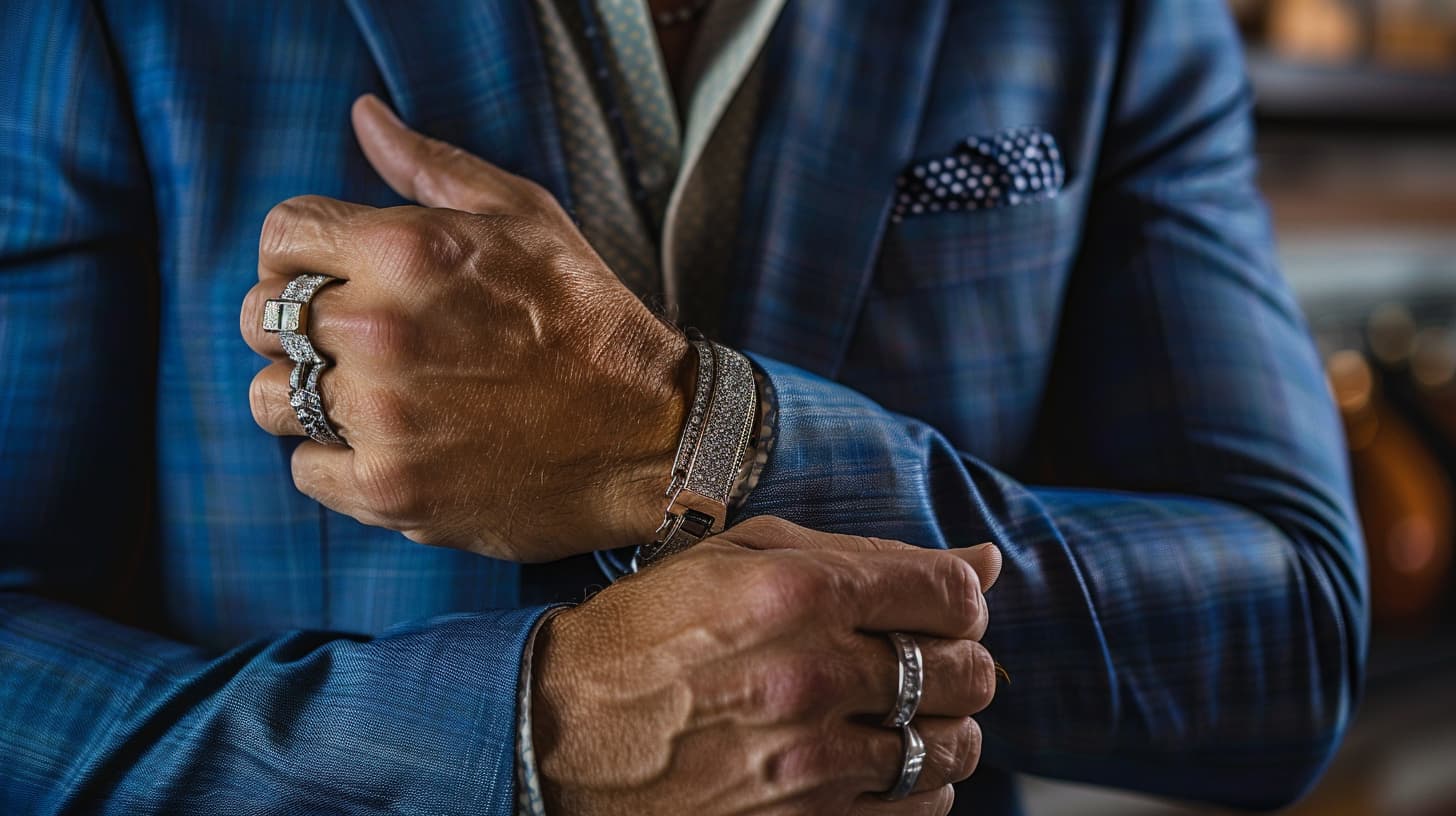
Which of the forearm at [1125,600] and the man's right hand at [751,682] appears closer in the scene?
the man's right hand at [751,682]

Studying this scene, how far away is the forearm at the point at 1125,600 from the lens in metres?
0.55

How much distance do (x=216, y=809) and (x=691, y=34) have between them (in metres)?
0.53

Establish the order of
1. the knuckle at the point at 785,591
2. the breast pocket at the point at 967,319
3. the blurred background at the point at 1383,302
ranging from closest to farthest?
1. the knuckle at the point at 785,591
2. the breast pocket at the point at 967,319
3. the blurred background at the point at 1383,302

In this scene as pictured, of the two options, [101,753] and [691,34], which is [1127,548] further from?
[101,753]

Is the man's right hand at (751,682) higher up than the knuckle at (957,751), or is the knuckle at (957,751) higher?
the man's right hand at (751,682)

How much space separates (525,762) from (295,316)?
0.73 feet

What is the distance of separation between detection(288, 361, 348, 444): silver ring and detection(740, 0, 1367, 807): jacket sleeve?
20 centimetres

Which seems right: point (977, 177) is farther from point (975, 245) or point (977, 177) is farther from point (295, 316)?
point (295, 316)

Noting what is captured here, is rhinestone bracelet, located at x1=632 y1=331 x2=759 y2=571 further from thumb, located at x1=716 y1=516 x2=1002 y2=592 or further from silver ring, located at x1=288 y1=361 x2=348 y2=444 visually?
silver ring, located at x1=288 y1=361 x2=348 y2=444

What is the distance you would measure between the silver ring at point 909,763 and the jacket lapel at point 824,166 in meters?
0.25

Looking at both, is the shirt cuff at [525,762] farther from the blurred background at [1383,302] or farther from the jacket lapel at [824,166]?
the blurred background at [1383,302]

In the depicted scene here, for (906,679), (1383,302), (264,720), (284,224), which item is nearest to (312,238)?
(284,224)

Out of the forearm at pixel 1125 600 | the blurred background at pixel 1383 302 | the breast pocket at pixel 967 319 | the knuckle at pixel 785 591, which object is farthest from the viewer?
the blurred background at pixel 1383 302

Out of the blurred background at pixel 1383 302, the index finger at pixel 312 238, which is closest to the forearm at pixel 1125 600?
the index finger at pixel 312 238
